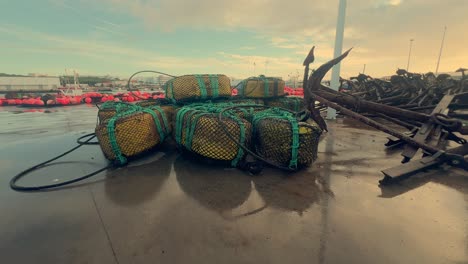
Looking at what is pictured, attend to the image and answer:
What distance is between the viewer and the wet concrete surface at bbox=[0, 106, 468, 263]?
1845 millimetres

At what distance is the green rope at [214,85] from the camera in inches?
209

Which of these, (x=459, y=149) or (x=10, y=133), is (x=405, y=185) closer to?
A: (x=459, y=149)

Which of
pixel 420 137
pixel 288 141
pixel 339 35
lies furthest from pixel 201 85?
pixel 339 35

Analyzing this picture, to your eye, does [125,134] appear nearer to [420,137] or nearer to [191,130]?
[191,130]

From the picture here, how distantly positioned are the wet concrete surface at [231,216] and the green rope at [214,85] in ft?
7.18

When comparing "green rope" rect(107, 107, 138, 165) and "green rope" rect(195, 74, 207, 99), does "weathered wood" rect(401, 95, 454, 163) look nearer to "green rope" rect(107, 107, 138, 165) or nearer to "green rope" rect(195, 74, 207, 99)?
"green rope" rect(195, 74, 207, 99)

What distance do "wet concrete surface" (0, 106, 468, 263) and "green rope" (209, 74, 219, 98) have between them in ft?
7.18

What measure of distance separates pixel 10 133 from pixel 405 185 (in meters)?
9.22

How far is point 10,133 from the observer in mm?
5938

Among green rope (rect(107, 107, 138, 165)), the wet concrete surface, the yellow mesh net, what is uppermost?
the yellow mesh net

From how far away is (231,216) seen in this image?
7.76ft

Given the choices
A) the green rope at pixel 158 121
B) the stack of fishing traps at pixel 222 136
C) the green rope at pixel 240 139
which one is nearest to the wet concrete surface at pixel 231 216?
the green rope at pixel 240 139

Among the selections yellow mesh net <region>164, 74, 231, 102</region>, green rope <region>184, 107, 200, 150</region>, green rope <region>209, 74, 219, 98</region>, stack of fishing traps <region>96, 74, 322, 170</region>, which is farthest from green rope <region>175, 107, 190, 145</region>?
green rope <region>209, 74, 219, 98</region>

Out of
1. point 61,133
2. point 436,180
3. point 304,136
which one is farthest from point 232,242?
point 61,133
